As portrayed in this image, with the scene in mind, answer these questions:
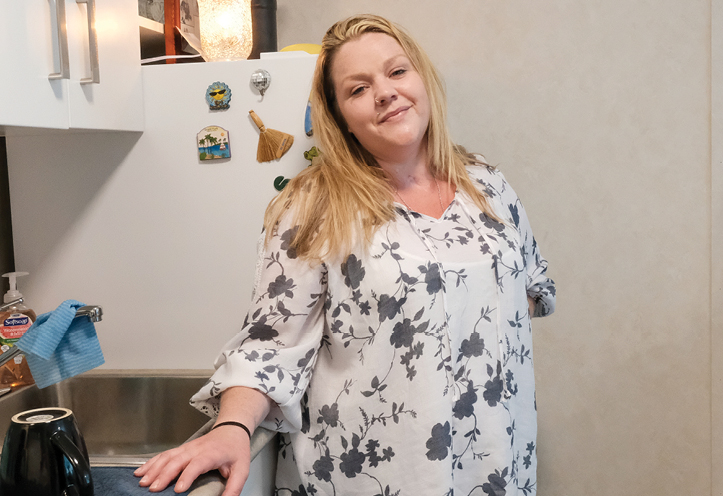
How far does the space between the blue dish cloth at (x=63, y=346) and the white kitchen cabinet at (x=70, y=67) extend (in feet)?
1.07

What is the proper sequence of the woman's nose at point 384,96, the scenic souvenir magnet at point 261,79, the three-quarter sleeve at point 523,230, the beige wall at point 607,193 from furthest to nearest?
1. the beige wall at point 607,193
2. the scenic souvenir magnet at point 261,79
3. the three-quarter sleeve at point 523,230
4. the woman's nose at point 384,96

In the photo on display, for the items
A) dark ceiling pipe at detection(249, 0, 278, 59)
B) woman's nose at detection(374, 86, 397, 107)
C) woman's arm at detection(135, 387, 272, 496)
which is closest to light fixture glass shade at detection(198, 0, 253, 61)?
dark ceiling pipe at detection(249, 0, 278, 59)

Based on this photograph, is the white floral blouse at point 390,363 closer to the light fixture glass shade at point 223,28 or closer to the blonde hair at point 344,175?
the blonde hair at point 344,175

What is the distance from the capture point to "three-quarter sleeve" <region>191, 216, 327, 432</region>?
92cm

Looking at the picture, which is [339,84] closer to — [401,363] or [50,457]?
[401,363]

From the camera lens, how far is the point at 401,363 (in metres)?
0.97

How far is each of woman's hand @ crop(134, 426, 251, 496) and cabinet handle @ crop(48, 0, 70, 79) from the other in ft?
2.32

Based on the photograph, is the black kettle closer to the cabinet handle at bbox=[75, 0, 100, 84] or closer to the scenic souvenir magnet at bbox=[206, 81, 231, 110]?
the cabinet handle at bbox=[75, 0, 100, 84]

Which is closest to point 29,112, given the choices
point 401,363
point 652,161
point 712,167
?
point 401,363

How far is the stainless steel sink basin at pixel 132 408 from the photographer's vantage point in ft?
4.45

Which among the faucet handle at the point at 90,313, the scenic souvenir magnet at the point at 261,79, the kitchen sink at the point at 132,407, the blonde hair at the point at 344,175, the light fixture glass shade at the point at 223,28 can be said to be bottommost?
A: the kitchen sink at the point at 132,407

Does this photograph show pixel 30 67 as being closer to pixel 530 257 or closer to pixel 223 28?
pixel 223 28

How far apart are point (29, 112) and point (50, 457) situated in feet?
2.03

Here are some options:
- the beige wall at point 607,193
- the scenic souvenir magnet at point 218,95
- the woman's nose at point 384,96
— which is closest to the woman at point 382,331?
the woman's nose at point 384,96
